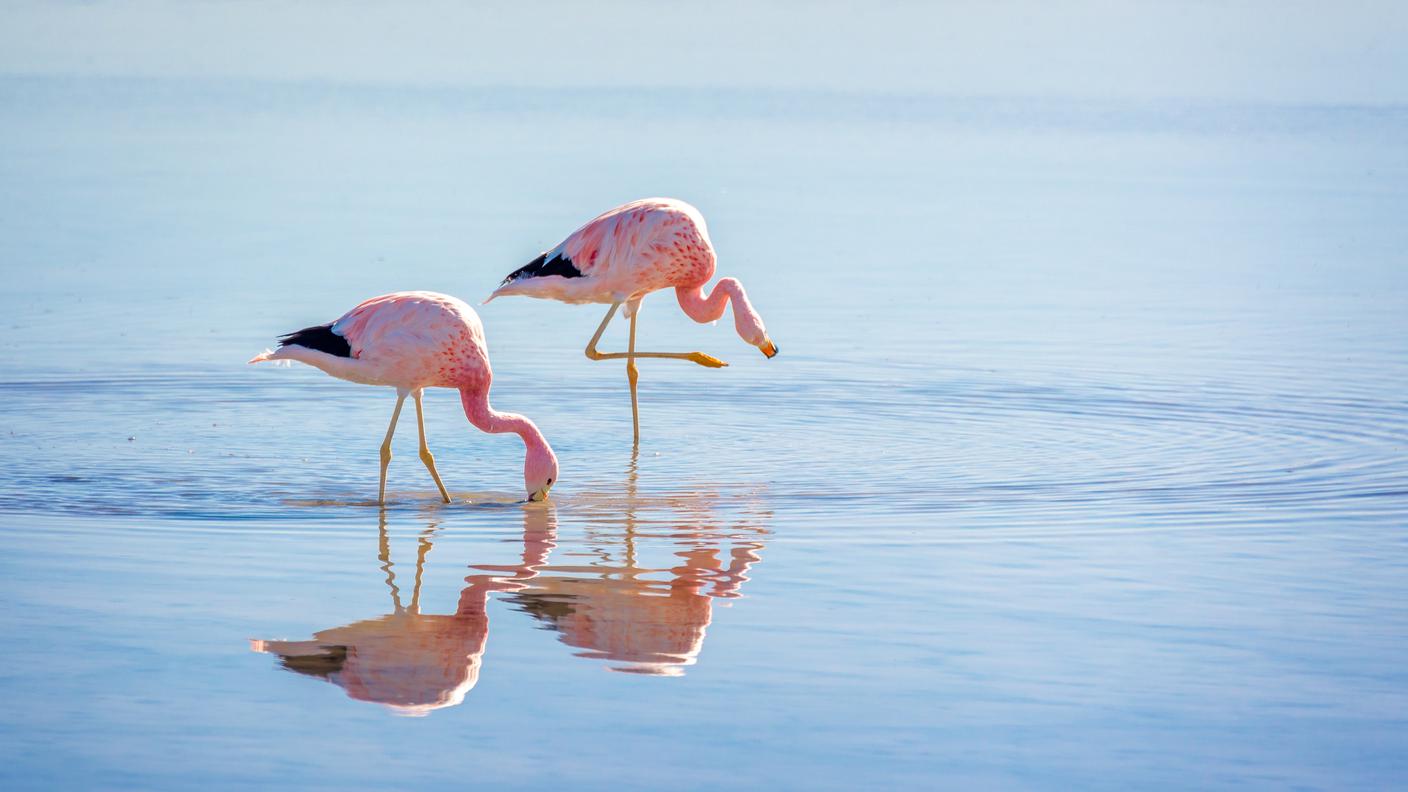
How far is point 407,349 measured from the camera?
27.7ft

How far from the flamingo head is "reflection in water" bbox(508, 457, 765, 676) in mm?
280

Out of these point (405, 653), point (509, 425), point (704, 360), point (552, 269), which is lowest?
point (405, 653)

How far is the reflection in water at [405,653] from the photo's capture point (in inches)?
219

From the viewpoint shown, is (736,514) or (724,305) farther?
(724,305)

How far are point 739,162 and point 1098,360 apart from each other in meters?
12.6

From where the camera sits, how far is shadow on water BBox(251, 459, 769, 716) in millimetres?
5754

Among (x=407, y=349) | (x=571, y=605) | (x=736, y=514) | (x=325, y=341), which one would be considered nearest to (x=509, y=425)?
(x=407, y=349)

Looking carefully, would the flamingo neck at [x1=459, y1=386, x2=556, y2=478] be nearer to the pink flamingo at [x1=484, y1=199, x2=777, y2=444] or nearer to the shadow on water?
the shadow on water

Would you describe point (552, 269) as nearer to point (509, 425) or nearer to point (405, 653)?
point (509, 425)

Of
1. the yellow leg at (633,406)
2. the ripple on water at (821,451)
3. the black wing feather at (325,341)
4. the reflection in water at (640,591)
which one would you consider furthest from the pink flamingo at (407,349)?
the yellow leg at (633,406)

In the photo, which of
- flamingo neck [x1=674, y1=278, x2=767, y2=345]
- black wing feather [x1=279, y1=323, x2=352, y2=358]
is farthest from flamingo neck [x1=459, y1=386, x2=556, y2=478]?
flamingo neck [x1=674, y1=278, x2=767, y2=345]

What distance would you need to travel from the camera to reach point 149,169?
22672mm

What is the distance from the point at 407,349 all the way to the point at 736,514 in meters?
1.67

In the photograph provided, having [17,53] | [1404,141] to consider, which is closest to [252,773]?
[1404,141]
